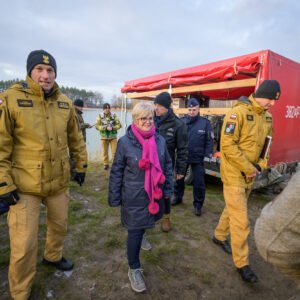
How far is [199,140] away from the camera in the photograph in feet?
14.0

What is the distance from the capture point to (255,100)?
2760 millimetres

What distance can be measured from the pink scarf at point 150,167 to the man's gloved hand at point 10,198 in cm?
106

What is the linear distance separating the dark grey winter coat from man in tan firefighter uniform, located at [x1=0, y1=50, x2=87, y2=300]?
53cm

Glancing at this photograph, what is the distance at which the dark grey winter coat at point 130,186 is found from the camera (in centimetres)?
233

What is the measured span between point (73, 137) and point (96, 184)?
3546mm

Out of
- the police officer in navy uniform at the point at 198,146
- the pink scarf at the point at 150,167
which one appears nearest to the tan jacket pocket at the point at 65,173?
the pink scarf at the point at 150,167

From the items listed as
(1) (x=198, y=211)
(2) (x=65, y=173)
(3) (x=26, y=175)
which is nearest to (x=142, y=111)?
(2) (x=65, y=173)

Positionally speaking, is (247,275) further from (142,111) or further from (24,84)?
(24,84)

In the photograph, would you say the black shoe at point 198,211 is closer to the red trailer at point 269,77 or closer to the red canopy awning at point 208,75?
the red trailer at point 269,77

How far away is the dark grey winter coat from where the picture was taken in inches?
91.6

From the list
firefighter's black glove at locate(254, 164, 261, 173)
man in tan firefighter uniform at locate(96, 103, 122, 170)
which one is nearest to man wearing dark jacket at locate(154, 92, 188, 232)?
firefighter's black glove at locate(254, 164, 261, 173)

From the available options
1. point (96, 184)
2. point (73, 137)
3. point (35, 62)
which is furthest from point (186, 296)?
point (96, 184)

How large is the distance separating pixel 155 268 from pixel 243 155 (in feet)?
5.23

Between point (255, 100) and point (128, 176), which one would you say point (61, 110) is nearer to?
point (128, 176)
